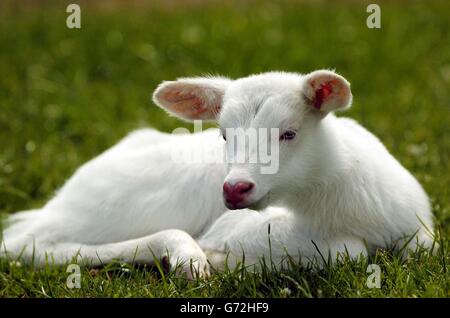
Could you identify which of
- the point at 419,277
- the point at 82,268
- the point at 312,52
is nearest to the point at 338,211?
the point at 419,277

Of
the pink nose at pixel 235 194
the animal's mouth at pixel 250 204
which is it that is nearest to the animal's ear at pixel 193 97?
the animal's mouth at pixel 250 204

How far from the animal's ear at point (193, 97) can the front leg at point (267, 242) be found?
67 cm

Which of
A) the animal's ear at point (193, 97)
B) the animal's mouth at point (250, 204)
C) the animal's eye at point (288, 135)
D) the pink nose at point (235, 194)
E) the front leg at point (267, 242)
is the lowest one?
the front leg at point (267, 242)

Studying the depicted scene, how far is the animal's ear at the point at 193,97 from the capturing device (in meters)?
4.56

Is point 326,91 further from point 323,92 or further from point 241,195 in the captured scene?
point 241,195

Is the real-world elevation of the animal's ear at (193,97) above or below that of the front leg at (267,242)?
above

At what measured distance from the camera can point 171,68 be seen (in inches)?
388

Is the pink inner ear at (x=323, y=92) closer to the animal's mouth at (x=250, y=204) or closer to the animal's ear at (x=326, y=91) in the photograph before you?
the animal's ear at (x=326, y=91)

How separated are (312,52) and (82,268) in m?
5.61

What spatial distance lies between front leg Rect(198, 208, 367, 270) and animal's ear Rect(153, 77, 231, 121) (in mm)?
669

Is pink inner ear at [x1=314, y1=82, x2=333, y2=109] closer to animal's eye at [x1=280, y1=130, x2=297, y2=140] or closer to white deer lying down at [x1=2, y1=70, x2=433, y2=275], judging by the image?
white deer lying down at [x1=2, y1=70, x2=433, y2=275]

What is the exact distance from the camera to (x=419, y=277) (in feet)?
13.7

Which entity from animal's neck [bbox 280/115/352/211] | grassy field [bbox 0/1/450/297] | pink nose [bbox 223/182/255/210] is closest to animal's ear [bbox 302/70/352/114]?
animal's neck [bbox 280/115/352/211]
